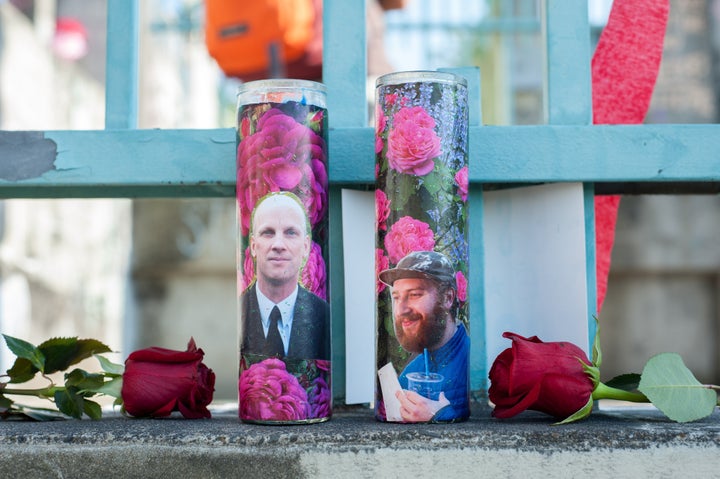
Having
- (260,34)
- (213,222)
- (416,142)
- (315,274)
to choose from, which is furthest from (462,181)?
(213,222)

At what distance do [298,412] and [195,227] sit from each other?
3.09 metres

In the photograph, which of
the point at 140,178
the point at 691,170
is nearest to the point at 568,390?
the point at 691,170

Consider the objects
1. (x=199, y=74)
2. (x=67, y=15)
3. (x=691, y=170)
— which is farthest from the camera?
(x=67, y=15)

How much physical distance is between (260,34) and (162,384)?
93.9 inches

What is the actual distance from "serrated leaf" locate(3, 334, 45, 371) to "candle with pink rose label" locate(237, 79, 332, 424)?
23cm

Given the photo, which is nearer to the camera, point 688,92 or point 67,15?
point 688,92

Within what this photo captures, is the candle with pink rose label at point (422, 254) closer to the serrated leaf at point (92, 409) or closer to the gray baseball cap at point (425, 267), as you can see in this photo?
the gray baseball cap at point (425, 267)

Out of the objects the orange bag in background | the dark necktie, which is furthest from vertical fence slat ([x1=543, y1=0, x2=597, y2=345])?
the orange bag in background

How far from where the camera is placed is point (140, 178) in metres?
1.01

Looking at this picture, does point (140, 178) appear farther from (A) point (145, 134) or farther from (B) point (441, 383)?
(B) point (441, 383)

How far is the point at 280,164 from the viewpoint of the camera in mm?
855

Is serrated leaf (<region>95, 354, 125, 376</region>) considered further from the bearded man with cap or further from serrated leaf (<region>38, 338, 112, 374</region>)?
the bearded man with cap

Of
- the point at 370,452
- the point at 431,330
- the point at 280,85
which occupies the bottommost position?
the point at 370,452

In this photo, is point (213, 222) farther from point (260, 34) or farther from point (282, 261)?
point (282, 261)
